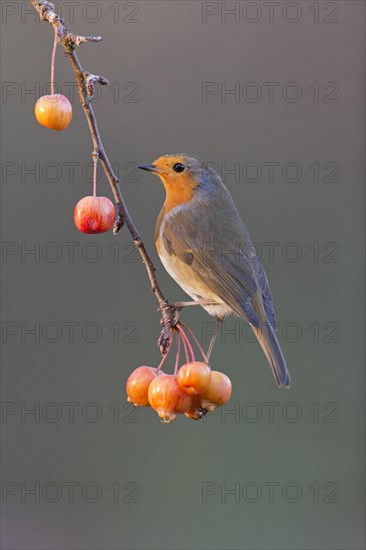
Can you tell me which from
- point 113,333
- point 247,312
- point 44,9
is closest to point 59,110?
point 44,9

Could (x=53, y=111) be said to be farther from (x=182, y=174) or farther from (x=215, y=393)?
(x=182, y=174)

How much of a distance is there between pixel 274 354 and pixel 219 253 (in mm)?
456

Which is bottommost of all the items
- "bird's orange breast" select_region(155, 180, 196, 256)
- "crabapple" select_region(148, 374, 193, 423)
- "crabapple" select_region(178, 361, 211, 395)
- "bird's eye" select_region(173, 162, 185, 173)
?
"crabapple" select_region(148, 374, 193, 423)

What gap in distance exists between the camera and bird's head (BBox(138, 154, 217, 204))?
258 cm

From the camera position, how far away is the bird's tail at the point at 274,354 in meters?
2.25

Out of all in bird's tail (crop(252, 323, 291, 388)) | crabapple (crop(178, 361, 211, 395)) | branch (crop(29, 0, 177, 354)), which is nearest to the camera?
branch (crop(29, 0, 177, 354))

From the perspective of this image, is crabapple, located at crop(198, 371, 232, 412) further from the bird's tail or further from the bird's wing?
the bird's wing

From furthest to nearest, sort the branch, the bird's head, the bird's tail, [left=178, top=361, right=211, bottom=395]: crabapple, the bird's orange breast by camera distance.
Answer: the bird's orange breast → the bird's head → the bird's tail → [left=178, top=361, right=211, bottom=395]: crabapple → the branch

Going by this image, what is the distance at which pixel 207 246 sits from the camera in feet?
8.87

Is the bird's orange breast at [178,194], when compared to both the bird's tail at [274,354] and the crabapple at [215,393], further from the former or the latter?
the crabapple at [215,393]

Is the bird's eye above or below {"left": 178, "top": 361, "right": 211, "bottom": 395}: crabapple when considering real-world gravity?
above

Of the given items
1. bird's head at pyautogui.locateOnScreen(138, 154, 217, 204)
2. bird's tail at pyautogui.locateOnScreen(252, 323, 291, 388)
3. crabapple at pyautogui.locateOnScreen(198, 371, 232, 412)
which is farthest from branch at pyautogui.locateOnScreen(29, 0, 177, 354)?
bird's head at pyautogui.locateOnScreen(138, 154, 217, 204)

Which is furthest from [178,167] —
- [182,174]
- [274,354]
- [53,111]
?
[53,111]

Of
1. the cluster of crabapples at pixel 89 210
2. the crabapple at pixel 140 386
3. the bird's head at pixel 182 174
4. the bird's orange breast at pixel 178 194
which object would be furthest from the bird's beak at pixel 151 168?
the crabapple at pixel 140 386
